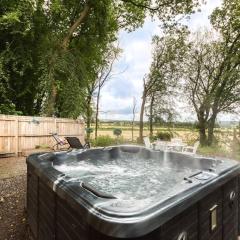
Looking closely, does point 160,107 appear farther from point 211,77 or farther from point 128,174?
point 128,174

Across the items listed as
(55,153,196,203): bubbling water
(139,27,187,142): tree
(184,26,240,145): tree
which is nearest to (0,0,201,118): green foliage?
(139,27,187,142): tree

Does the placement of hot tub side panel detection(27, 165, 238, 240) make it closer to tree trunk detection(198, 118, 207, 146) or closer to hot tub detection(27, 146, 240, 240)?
hot tub detection(27, 146, 240, 240)

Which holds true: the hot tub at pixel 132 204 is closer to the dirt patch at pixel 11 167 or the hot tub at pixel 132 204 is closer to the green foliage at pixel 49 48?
the dirt patch at pixel 11 167

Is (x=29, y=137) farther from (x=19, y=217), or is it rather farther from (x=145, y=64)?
(x=145, y=64)

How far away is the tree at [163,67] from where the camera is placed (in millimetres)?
14953

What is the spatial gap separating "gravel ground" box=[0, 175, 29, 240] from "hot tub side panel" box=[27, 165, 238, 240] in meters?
0.29

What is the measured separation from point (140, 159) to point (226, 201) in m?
2.55

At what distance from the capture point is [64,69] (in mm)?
10930

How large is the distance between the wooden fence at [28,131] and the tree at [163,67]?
562cm

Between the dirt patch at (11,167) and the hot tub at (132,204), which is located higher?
the hot tub at (132,204)

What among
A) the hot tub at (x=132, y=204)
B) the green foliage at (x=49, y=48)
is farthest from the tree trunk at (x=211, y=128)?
the hot tub at (x=132, y=204)

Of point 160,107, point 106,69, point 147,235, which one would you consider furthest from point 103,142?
point 147,235

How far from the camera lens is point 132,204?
1.64 m

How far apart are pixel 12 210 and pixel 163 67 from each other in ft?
43.2
